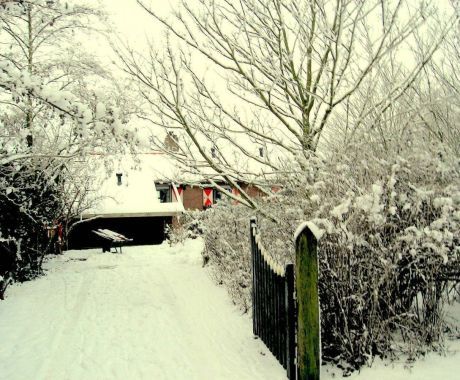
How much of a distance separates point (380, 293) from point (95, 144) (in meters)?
5.18

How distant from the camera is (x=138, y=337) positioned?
615 centimetres

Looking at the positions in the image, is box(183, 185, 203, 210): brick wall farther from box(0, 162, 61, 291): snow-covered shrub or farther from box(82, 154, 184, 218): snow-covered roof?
box(0, 162, 61, 291): snow-covered shrub

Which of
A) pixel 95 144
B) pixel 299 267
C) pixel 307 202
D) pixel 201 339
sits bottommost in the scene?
pixel 201 339

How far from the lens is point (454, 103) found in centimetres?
619

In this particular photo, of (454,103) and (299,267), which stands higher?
(454,103)

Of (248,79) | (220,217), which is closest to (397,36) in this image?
(248,79)

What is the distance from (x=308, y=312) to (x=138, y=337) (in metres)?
3.06

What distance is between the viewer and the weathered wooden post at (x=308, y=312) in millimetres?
3998

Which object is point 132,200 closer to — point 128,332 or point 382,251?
point 128,332

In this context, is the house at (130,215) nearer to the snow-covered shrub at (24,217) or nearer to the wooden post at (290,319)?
the snow-covered shrub at (24,217)

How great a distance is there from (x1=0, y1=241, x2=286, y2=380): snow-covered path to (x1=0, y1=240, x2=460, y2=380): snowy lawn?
0.01m

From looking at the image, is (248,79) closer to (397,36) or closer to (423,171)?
(397,36)

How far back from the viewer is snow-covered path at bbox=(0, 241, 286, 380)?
4980 mm

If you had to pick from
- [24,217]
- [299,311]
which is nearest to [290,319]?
[299,311]
